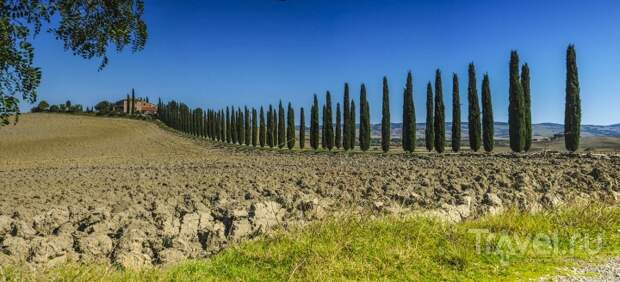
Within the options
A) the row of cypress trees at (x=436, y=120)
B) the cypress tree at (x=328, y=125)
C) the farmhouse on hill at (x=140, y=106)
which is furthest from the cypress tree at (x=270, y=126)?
the farmhouse on hill at (x=140, y=106)

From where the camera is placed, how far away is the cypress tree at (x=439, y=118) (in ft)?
130

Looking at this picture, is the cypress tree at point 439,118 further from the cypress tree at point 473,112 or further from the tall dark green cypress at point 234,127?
the tall dark green cypress at point 234,127

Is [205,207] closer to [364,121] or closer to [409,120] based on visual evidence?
[409,120]

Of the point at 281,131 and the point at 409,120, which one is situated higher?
the point at 409,120

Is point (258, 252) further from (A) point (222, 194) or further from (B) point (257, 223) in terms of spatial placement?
(A) point (222, 194)

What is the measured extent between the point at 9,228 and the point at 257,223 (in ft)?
11.5

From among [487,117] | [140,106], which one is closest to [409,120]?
[487,117]

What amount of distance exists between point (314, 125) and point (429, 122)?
47.4 feet

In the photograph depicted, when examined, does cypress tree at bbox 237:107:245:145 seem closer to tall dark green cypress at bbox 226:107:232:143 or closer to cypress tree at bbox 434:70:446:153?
tall dark green cypress at bbox 226:107:232:143

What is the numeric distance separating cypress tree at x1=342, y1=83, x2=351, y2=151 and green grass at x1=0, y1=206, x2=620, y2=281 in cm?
3959

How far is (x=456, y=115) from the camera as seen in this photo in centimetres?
4050

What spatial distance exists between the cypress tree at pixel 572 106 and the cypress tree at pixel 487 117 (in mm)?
5362

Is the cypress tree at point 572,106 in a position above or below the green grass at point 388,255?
above

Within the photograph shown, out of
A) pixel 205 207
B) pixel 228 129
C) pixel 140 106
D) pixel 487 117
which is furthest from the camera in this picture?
pixel 140 106
